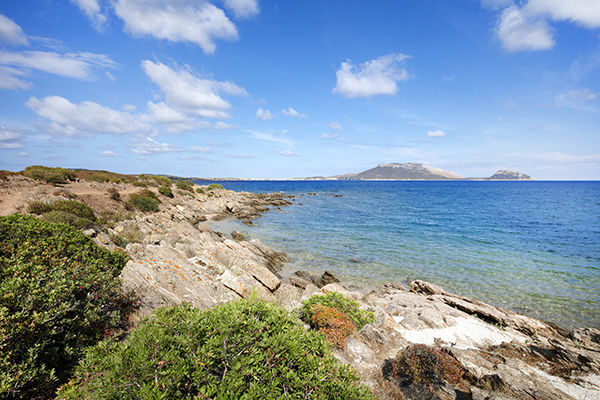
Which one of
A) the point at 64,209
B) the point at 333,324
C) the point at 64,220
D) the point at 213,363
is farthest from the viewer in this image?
the point at 64,209

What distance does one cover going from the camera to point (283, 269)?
1972 cm

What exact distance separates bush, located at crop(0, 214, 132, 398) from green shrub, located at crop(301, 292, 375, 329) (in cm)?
585

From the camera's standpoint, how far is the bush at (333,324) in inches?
312

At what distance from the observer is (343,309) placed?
9.48 metres

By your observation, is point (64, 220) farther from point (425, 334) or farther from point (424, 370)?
A: point (425, 334)

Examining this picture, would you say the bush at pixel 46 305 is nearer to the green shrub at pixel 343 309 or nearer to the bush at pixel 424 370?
the green shrub at pixel 343 309

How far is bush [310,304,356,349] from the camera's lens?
793cm

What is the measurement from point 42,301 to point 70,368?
143 cm

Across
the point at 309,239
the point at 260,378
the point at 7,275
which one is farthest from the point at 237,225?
the point at 260,378

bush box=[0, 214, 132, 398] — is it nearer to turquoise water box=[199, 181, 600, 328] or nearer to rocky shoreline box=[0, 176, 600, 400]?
rocky shoreline box=[0, 176, 600, 400]

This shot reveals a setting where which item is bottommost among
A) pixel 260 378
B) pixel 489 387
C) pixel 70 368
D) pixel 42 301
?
pixel 489 387

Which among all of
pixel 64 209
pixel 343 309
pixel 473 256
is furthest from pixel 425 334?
pixel 64 209

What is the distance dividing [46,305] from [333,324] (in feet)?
24.1

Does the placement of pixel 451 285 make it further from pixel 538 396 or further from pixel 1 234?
pixel 1 234
